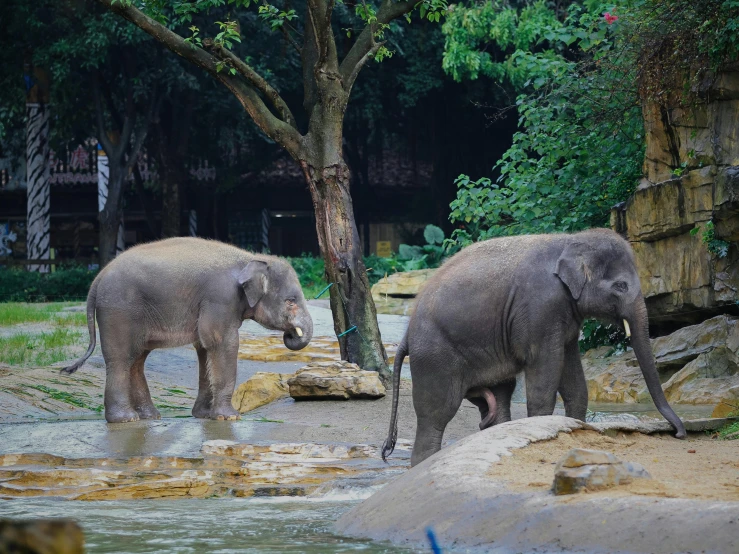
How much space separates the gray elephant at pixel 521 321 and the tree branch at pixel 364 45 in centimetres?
504

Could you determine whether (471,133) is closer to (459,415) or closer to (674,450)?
(459,415)

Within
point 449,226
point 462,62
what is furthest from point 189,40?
point 449,226

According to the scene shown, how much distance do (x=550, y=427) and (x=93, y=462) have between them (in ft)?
11.9

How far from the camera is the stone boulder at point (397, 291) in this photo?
921 inches

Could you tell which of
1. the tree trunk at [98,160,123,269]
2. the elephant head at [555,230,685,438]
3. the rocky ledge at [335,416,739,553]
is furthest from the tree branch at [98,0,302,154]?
the tree trunk at [98,160,123,269]

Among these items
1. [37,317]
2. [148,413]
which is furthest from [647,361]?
[37,317]

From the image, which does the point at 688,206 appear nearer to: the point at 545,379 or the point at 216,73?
the point at 216,73

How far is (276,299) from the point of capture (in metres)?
10.8

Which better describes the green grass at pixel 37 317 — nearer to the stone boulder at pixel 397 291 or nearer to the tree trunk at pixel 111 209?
the stone boulder at pixel 397 291

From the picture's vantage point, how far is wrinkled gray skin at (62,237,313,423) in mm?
10219

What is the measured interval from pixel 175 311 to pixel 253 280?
81 cm

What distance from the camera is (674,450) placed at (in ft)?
19.9

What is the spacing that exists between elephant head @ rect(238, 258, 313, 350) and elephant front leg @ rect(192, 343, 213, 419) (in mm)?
621

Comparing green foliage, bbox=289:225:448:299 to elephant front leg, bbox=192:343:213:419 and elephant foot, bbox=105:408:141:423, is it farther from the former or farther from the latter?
elephant foot, bbox=105:408:141:423
